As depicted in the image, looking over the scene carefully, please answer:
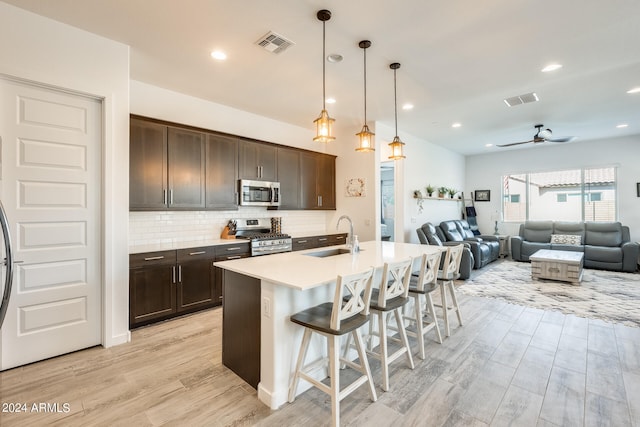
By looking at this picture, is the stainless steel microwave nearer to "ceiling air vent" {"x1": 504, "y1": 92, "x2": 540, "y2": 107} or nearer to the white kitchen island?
the white kitchen island

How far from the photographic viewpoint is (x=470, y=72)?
11.6 feet

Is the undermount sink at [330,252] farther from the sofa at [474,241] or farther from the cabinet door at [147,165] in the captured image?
the sofa at [474,241]

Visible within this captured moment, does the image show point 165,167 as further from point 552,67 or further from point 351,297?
point 552,67

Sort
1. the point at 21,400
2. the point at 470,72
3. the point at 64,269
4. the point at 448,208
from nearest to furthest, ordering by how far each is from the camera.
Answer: the point at 21,400, the point at 64,269, the point at 470,72, the point at 448,208

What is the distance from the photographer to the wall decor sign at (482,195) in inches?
344

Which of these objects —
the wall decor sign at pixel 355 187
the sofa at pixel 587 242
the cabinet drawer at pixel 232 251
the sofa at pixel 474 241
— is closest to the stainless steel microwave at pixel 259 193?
the cabinet drawer at pixel 232 251

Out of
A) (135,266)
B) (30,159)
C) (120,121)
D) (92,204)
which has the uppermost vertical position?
(120,121)

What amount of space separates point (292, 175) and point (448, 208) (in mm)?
4835

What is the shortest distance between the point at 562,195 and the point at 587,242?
149 cm

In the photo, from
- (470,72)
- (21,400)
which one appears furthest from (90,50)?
(470,72)

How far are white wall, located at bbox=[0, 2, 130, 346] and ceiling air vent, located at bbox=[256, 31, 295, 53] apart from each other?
4.53 ft

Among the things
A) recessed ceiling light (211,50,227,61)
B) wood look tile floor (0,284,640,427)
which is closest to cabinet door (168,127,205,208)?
recessed ceiling light (211,50,227,61)

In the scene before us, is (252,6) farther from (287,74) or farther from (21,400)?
(21,400)

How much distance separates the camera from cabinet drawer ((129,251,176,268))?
324cm
